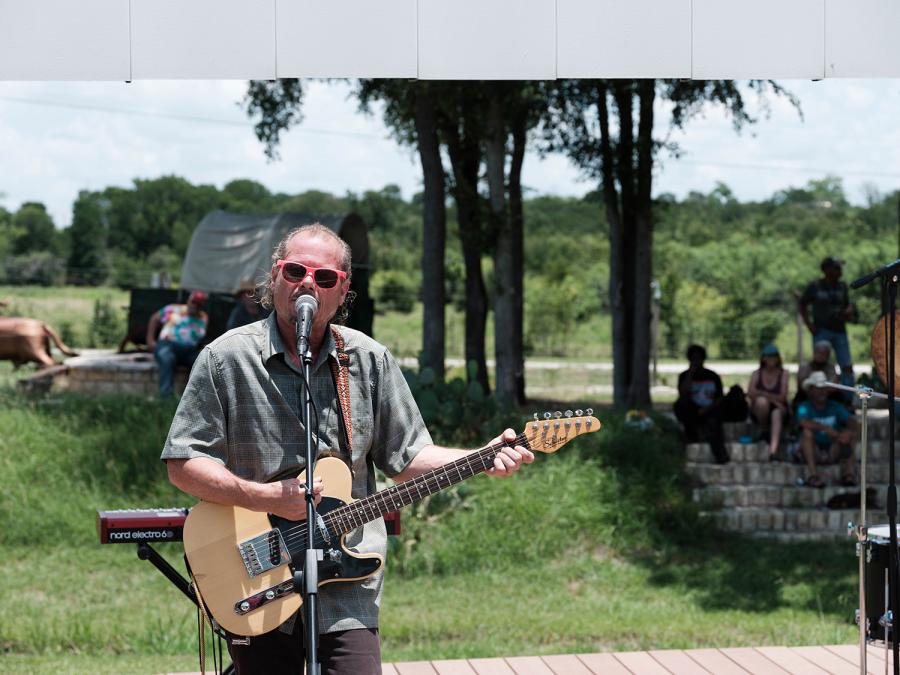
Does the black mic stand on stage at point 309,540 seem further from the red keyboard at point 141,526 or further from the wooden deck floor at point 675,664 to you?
the wooden deck floor at point 675,664

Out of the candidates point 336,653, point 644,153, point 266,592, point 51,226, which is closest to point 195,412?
point 266,592

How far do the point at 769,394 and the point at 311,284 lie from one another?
27.8 feet

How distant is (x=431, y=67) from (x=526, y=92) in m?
7.92

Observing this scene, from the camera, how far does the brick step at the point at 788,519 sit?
33.0 ft

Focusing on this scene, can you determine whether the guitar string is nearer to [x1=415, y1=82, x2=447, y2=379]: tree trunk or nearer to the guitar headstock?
the guitar headstock

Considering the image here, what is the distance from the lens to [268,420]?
3240 mm

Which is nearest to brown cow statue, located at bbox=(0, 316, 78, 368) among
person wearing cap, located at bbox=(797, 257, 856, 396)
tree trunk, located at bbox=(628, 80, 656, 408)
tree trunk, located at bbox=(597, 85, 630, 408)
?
tree trunk, located at bbox=(597, 85, 630, 408)

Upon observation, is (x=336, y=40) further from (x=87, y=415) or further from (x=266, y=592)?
(x=87, y=415)

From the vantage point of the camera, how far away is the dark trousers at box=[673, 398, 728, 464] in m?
10.7

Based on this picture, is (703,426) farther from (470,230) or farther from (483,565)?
(470,230)

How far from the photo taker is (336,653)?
10.3 ft

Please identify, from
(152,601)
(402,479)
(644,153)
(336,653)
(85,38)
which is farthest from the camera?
(644,153)

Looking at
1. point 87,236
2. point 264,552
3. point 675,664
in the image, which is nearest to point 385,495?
point 264,552

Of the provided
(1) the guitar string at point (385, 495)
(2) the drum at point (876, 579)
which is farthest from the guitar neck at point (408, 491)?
(2) the drum at point (876, 579)
